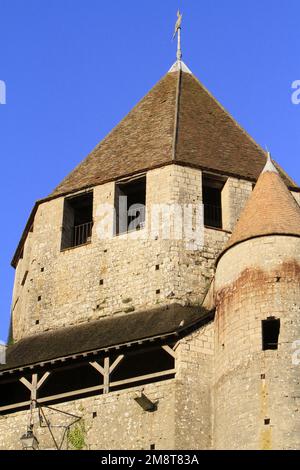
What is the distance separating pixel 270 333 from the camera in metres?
21.7

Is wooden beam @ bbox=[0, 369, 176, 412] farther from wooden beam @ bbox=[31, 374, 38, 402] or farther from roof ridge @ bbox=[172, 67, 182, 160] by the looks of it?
roof ridge @ bbox=[172, 67, 182, 160]

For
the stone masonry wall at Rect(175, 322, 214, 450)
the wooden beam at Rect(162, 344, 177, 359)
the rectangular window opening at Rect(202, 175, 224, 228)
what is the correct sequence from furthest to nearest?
the rectangular window opening at Rect(202, 175, 224, 228)
the wooden beam at Rect(162, 344, 177, 359)
the stone masonry wall at Rect(175, 322, 214, 450)

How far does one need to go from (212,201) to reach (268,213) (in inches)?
175

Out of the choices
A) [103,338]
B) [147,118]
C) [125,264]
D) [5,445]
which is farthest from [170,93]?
[5,445]

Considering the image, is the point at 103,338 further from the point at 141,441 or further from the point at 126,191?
the point at 126,191

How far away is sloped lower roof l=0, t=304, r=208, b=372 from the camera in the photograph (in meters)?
22.9

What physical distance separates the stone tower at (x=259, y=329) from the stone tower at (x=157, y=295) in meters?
0.03

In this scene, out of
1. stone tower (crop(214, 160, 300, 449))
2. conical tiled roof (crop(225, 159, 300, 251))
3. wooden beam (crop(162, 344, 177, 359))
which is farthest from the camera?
conical tiled roof (crop(225, 159, 300, 251))

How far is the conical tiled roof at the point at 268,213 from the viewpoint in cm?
2281

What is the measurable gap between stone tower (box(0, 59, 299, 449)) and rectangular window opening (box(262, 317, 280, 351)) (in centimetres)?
5

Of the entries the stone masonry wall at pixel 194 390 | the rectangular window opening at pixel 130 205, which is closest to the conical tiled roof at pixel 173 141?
the rectangular window opening at pixel 130 205

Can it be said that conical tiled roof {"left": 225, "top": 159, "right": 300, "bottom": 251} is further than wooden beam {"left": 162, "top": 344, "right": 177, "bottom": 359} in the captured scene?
Yes

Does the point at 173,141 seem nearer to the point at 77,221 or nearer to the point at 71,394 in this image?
the point at 77,221

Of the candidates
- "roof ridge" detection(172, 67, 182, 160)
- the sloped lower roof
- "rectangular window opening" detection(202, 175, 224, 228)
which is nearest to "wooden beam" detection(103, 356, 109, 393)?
the sloped lower roof
